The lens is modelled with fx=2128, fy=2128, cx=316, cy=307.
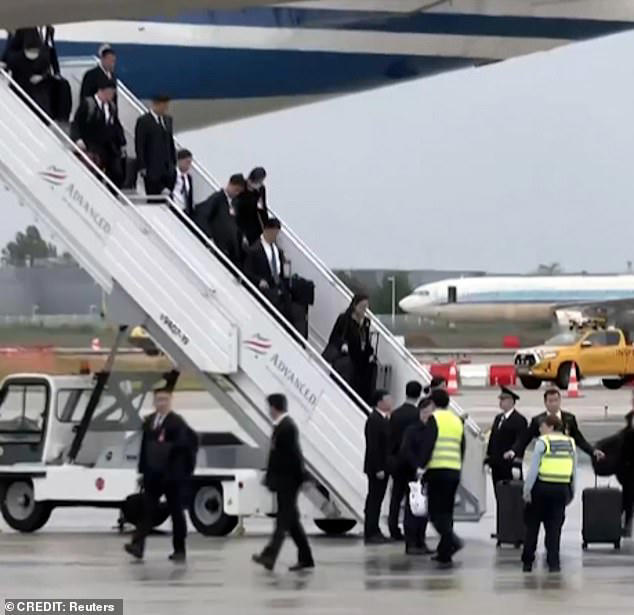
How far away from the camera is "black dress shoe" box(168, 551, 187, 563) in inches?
617

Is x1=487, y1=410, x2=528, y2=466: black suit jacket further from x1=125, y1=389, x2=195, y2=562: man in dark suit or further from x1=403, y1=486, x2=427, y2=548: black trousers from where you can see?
x1=125, y1=389, x2=195, y2=562: man in dark suit

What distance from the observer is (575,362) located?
52312 mm

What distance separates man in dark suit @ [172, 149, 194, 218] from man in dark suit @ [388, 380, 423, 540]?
9.49 ft

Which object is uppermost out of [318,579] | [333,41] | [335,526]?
[333,41]

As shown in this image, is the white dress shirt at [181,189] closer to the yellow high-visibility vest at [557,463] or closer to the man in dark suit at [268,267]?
the man in dark suit at [268,267]

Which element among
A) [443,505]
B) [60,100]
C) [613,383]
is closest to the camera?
[443,505]

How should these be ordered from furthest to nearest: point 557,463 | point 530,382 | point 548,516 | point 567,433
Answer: point 530,382
point 567,433
point 548,516
point 557,463

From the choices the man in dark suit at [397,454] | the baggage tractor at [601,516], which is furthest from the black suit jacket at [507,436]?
the baggage tractor at [601,516]

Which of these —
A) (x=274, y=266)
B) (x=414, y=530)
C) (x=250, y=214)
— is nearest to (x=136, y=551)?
(x=414, y=530)

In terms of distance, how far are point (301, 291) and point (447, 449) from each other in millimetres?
3729

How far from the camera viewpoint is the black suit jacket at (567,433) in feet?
56.9

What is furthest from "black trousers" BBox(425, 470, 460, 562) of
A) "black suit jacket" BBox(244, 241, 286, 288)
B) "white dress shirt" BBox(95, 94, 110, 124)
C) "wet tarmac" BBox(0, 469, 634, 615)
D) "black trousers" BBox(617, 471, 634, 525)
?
"white dress shirt" BBox(95, 94, 110, 124)

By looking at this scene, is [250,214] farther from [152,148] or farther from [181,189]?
[152,148]

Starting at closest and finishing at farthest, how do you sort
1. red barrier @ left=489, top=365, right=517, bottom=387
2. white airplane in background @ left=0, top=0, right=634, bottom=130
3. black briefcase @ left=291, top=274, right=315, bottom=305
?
black briefcase @ left=291, top=274, right=315, bottom=305 < white airplane in background @ left=0, top=0, right=634, bottom=130 < red barrier @ left=489, top=365, right=517, bottom=387
